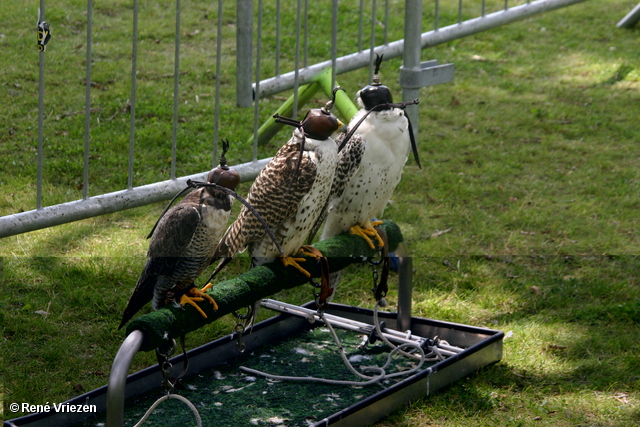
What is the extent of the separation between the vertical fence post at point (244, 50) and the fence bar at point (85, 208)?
0.54 metres

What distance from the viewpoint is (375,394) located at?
2926 mm

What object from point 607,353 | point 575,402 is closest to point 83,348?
point 575,402

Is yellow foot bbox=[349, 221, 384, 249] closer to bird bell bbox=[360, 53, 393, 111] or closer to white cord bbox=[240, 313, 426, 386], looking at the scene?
white cord bbox=[240, 313, 426, 386]

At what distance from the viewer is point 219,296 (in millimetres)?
2545

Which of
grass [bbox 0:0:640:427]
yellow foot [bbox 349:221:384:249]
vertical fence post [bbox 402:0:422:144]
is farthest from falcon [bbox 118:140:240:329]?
vertical fence post [bbox 402:0:422:144]

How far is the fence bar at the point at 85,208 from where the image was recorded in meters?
2.93

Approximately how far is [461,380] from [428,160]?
8.79ft

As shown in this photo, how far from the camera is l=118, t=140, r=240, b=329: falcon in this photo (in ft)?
8.09

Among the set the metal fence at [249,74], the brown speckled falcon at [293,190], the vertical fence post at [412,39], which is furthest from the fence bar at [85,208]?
the vertical fence post at [412,39]

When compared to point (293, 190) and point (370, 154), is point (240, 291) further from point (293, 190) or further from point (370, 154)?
point (370, 154)

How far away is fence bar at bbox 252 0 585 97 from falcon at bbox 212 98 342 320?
145 cm

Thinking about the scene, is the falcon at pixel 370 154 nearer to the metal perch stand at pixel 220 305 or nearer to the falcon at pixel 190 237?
the metal perch stand at pixel 220 305

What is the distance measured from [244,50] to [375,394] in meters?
1.71

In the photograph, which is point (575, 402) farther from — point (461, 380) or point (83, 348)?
point (83, 348)
